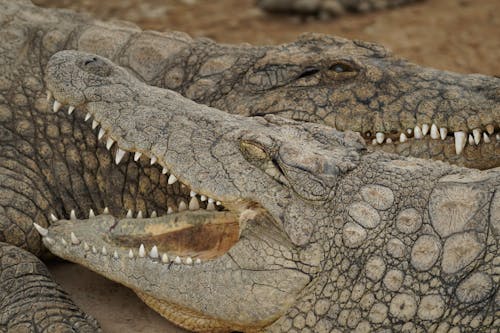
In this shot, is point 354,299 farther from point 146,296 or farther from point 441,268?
point 146,296

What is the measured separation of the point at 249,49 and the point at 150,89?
1.40 metres

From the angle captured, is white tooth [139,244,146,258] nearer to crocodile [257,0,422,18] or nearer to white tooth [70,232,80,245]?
white tooth [70,232,80,245]

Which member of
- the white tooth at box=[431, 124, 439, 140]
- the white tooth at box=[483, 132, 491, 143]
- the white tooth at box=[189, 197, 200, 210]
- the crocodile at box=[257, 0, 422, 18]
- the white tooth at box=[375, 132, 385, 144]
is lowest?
the crocodile at box=[257, 0, 422, 18]

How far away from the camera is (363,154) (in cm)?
379

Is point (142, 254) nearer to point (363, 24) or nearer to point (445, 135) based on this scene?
point (445, 135)

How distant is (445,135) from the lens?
15.9 feet

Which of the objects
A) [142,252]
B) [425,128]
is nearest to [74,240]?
[142,252]

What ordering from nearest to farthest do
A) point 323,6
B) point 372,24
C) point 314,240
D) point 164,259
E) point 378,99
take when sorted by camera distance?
point 314,240
point 164,259
point 378,99
point 372,24
point 323,6

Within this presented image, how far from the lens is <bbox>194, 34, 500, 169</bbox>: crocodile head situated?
4.86 meters

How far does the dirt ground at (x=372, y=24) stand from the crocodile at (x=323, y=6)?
0.11 metres

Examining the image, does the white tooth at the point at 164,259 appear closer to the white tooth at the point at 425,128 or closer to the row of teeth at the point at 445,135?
the row of teeth at the point at 445,135

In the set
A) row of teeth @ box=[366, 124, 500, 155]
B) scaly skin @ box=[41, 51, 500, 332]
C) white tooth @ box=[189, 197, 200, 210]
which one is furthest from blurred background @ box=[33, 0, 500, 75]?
scaly skin @ box=[41, 51, 500, 332]

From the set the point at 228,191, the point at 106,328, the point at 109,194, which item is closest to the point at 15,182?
the point at 109,194

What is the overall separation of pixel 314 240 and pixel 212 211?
0.69 m
